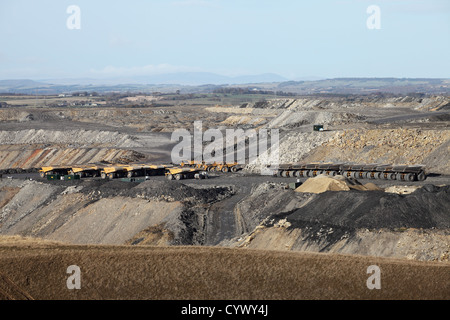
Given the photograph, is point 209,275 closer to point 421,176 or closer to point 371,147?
point 421,176

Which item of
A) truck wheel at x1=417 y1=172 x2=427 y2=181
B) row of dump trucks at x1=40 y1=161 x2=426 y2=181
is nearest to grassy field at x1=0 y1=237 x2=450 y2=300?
truck wheel at x1=417 y1=172 x2=427 y2=181

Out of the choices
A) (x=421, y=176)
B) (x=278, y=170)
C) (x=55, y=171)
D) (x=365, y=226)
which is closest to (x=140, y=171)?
(x=55, y=171)

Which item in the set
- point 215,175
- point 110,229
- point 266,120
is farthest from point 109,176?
point 266,120

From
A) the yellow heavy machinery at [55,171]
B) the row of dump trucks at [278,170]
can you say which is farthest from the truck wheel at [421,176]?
the yellow heavy machinery at [55,171]

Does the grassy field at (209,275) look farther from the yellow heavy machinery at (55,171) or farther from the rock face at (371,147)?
the yellow heavy machinery at (55,171)

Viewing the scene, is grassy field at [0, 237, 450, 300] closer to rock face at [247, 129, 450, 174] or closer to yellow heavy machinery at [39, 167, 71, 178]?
rock face at [247, 129, 450, 174]

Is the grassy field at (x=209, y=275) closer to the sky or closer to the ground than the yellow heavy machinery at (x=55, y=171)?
closer to the sky
